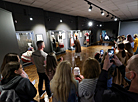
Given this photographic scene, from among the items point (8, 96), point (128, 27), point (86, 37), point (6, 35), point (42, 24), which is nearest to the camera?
point (8, 96)

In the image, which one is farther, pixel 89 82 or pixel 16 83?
pixel 89 82

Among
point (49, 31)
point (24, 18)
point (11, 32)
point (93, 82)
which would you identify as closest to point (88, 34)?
point (49, 31)

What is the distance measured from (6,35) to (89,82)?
3.07m

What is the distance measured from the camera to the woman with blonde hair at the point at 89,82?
1089mm

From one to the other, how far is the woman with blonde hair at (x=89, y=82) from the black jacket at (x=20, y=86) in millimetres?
724

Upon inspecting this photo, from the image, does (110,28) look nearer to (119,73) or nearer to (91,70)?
(119,73)

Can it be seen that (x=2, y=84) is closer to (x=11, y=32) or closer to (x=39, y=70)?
(x=39, y=70)

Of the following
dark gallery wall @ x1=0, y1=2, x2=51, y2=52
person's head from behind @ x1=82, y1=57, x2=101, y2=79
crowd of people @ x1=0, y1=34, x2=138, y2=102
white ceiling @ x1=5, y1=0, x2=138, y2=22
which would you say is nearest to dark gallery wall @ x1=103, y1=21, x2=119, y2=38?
white ceiling @ x1=5, y1=0, x2=138, y2=22

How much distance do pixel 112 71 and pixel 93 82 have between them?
2.91ft

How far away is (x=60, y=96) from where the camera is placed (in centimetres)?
106

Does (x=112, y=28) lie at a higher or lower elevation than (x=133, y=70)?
higher

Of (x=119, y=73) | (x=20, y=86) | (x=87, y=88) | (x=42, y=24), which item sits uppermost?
(x=42, y=24)

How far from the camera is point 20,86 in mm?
958

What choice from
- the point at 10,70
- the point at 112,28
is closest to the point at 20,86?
the point at 10,70
